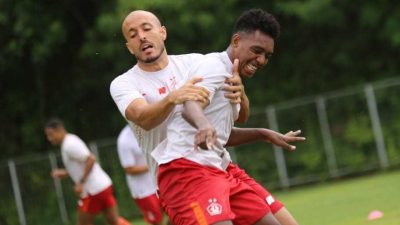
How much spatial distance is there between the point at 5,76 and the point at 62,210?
20.0ft

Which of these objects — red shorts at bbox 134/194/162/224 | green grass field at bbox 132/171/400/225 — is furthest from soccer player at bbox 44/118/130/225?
green grass field at bbox 132/171/400/225

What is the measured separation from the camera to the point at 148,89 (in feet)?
22.9

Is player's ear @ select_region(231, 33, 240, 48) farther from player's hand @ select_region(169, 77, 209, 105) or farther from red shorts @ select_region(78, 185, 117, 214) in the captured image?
red shorts @ select_region(78, 185, 117, 214)

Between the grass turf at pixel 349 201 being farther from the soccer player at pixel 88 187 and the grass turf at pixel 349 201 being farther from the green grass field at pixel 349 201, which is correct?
the soccer player at pixel 88 187

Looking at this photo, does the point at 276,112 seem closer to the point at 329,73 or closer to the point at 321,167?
the point at 321,167

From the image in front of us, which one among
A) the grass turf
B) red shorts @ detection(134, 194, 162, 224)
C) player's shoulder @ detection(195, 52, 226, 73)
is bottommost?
the grass turf

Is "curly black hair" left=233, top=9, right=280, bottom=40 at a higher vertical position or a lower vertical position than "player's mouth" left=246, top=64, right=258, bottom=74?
higher

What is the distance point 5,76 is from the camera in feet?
92.8

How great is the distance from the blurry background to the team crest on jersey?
16909 mm

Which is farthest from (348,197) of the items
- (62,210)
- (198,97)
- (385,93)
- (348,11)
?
(198,97)

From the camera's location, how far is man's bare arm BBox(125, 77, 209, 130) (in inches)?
250

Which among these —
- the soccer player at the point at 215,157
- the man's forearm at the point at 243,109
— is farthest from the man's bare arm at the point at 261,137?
the soccer player at the point at 215,157

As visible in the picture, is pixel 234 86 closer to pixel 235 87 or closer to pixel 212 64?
pixel 235 87

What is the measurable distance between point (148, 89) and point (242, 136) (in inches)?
38.8
